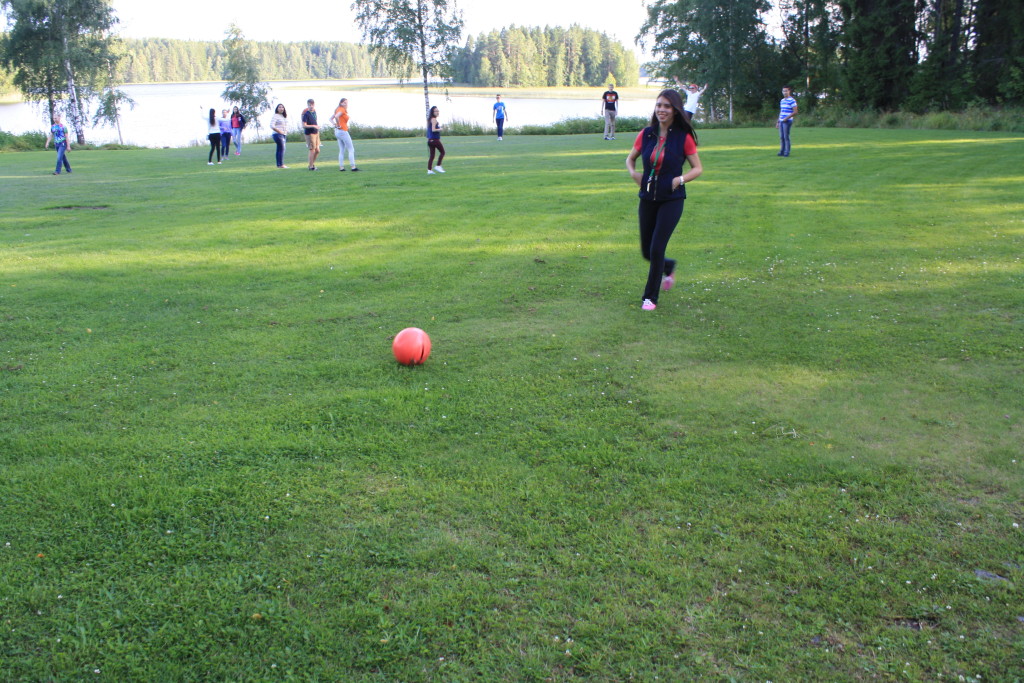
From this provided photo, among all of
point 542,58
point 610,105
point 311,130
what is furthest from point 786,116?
→ point 542,58

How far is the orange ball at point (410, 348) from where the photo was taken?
20.3 feet

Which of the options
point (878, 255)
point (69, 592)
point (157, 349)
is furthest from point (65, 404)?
point (878, 255)

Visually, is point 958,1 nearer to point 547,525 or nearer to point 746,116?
point 746,116

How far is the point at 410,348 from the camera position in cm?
617

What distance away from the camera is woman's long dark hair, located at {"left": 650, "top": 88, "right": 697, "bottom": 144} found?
272 inches

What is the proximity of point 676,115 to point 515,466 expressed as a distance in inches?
166

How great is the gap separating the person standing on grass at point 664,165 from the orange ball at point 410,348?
8.87 feet

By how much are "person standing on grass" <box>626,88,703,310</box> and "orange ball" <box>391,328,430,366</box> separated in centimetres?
270

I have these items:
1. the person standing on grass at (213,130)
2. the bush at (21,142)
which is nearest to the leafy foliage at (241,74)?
the bush at (21,142)

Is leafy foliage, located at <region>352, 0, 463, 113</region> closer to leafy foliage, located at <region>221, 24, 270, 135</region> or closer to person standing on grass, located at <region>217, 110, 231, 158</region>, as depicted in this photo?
leafy foliage, located at <region>221, 24, 270, 135</region>

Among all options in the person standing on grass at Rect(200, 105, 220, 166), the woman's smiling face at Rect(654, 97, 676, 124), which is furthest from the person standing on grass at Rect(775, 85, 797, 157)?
the person standing on grass at Rect(200, 105, 220, 166)

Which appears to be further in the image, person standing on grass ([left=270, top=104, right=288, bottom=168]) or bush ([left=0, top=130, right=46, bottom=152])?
bush ([left=0, top=130, right=46, bottom=152])

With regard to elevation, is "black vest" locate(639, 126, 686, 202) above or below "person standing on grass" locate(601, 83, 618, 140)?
below

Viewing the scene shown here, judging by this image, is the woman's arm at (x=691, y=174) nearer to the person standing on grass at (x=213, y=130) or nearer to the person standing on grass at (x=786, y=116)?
the person standing on grass at (x=786, y=116)
